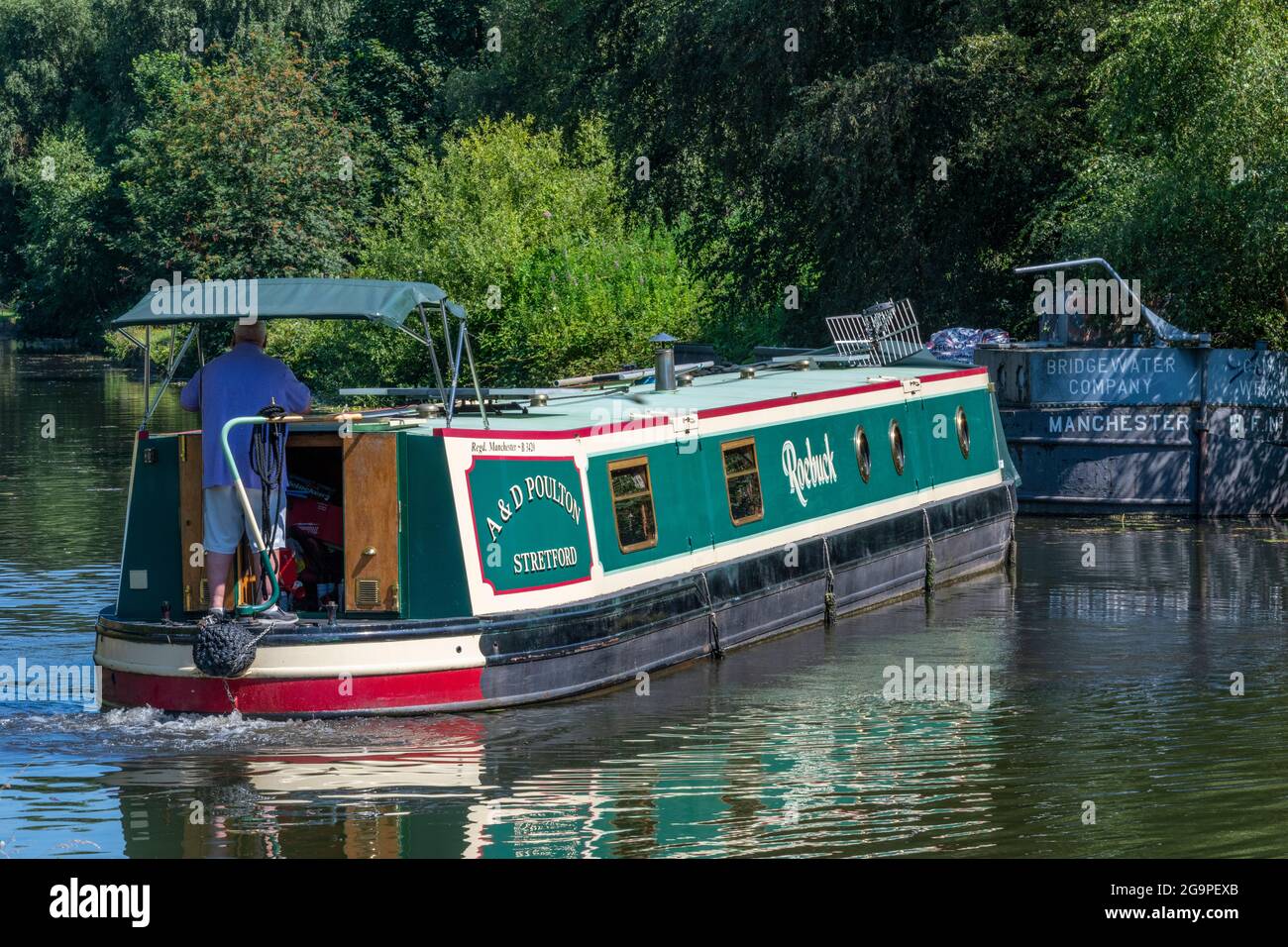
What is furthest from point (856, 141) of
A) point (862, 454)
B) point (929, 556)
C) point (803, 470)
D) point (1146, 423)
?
point (803, 470)

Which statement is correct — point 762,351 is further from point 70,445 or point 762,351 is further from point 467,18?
point 467,18

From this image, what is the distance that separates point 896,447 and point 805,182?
13204 millimetres

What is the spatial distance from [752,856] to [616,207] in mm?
27109

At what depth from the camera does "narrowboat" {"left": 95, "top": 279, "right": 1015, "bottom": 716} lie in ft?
39.5

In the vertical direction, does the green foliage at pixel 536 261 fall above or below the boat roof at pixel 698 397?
above

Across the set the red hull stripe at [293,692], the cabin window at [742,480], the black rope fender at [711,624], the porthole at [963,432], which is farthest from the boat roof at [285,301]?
the porthole at [963,432]

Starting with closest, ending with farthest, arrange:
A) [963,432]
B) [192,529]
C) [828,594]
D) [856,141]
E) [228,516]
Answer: [228,516], [192,529], [828,594], [963,432], [856,141]

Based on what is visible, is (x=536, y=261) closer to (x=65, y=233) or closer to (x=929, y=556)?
(x=929, y=556)

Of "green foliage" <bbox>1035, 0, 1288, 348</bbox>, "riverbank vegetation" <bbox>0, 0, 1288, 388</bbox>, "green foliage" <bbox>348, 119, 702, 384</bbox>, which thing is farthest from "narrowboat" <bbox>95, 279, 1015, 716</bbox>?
"green foliage" <bbox>348, 119, 702, 384</bbox>

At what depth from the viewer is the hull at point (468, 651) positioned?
11914 millimetres

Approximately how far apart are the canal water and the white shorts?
3.72ft

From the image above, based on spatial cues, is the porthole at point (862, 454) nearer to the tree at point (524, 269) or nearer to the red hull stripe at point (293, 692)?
the red hull stripe at point (293, 692)

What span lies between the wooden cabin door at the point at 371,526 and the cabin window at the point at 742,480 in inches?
147

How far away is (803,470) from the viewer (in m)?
16.4
